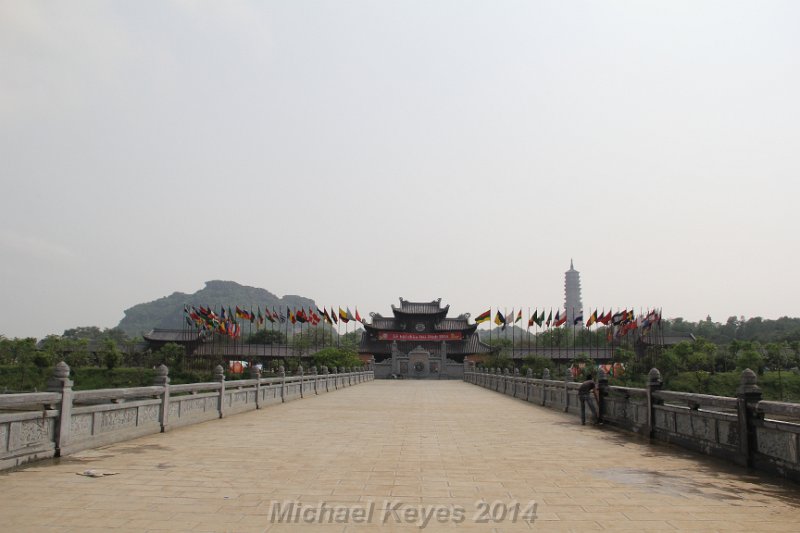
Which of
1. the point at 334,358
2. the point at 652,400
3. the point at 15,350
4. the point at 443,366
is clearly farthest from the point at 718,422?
the point at 15,350

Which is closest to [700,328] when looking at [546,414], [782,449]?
[546,414]

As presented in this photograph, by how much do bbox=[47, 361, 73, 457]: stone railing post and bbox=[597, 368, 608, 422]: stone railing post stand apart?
1122cm

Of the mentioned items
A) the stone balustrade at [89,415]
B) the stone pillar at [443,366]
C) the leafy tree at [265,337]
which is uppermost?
the leafy tree at [265,337]

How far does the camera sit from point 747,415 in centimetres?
820

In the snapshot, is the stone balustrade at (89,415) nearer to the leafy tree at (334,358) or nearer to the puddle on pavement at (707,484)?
the puddle on pavement at (707,484)

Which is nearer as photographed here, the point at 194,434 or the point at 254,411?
the point at 194,434

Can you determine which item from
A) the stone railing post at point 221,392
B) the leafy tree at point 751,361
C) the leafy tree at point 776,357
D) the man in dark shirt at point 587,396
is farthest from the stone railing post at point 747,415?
the leafy tree at point 776,357

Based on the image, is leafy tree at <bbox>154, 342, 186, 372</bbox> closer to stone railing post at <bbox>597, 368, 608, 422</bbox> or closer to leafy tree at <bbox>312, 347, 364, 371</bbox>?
leafy tree at <bbox>312, 347, 364, 371</bbox>

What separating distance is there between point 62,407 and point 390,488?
5335mm

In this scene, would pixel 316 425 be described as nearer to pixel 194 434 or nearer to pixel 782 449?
pixel 194 434

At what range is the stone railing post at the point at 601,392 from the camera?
46.6 feet

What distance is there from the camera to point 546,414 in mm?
17688

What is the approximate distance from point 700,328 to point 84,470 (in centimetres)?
12833

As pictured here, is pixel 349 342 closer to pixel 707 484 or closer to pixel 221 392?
pixel 221 392
